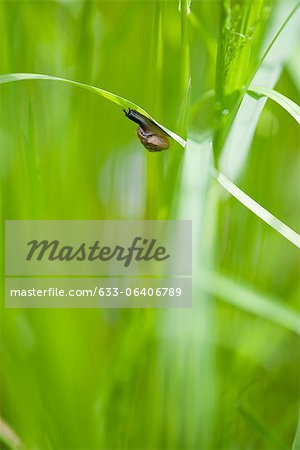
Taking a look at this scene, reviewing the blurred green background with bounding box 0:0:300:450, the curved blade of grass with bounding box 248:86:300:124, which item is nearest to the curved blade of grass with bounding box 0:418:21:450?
the blurred green background with bounding box 0:0:300:450

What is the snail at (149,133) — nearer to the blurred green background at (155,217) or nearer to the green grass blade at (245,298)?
the blurred green background at (155,217)

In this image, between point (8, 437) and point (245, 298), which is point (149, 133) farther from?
point (8, 437)

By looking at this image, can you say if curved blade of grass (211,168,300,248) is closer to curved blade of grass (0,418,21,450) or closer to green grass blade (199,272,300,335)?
green grass blade (199,272,300,335)

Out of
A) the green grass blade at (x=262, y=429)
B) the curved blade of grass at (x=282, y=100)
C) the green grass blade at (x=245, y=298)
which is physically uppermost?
the curved blade of grass at (x=282, y=100)

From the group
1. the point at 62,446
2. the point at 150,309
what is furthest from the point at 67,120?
the point at 62,446

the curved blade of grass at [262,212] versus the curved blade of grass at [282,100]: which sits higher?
the curved blade of grass at [282,100]

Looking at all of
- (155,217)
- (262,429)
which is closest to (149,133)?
(155,217)

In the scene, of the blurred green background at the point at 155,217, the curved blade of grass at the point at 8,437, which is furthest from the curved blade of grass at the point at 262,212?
the curved blade of grass at the point at 8,437
